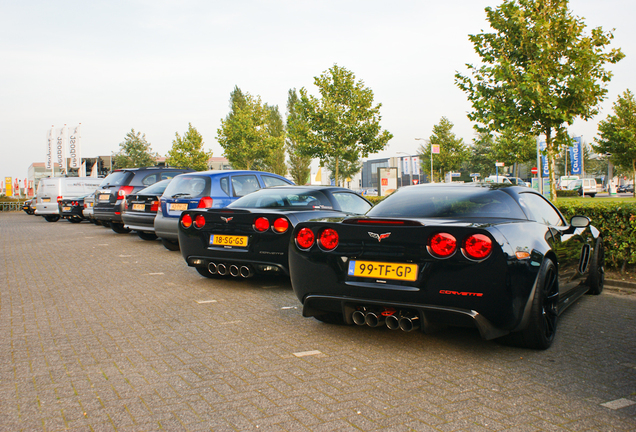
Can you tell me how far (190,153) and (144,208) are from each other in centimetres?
4301

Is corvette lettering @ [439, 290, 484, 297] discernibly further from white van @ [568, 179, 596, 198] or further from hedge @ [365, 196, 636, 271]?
white van @ [568, 179, 596, 198]

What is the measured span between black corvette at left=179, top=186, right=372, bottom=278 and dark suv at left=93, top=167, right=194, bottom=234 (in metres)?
7.48

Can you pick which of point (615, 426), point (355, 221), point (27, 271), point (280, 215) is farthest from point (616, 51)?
point (27, 271)

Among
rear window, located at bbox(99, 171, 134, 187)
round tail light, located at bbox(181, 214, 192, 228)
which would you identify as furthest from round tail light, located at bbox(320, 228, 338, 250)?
rear window, located at bbox(99, 171, 134, 187)

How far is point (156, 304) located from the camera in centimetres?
570

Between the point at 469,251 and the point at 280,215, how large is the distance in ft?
9.98

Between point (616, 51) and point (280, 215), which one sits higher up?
point (616, 51)

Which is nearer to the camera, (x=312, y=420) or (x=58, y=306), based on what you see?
(x=312, y=420)

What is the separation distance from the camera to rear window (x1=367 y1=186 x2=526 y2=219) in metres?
4.26

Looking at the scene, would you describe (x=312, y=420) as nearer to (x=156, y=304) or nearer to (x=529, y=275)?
(x=529, y=275)

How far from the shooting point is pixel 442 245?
365cm

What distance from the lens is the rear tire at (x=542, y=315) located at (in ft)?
12.5

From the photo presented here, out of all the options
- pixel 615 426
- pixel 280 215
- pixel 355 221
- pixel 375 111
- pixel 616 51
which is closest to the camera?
pixel 615 426

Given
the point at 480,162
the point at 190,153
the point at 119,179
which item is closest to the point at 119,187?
the point at 119,179
